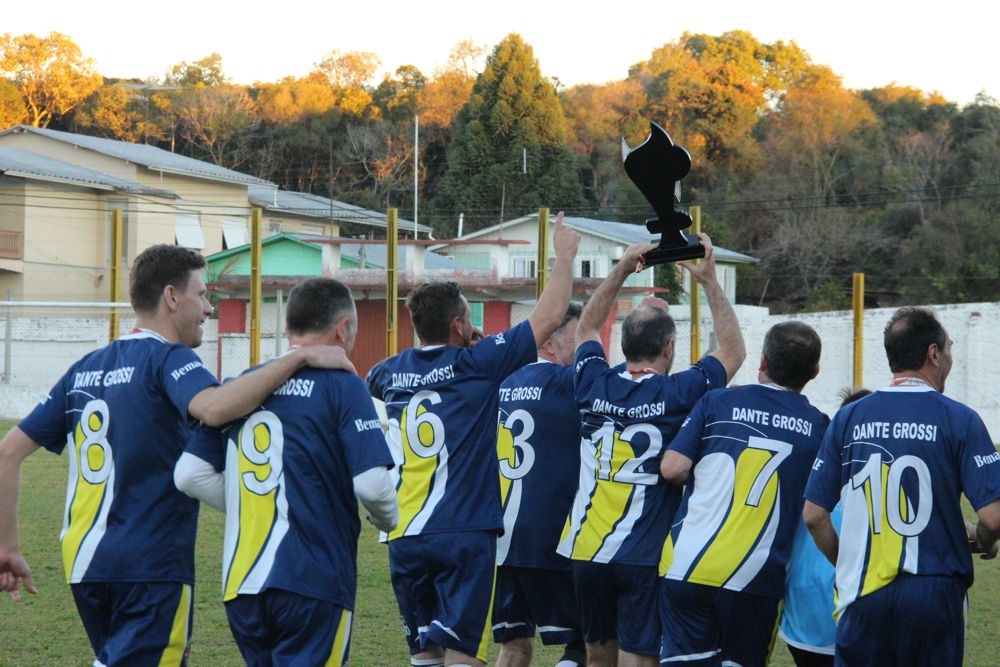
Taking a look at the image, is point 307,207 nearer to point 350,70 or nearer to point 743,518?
point 350,70

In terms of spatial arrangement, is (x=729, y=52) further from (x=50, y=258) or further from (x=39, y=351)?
(x=39, y=351)

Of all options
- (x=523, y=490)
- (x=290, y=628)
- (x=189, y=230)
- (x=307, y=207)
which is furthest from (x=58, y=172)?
(x=290, y=628)

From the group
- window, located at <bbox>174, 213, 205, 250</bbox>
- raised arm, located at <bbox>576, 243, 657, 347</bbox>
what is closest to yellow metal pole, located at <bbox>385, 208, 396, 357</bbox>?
raised arm, located at <bbox>576, 243, 657, 347</bbox>

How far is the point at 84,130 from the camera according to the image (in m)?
60.3

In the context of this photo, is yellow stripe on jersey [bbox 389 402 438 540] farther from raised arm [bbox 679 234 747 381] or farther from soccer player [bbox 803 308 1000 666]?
soccer player [bbox 803 308 1000 666]

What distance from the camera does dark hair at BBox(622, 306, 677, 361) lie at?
18.1ft

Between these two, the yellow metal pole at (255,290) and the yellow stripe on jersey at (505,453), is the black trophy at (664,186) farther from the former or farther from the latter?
the yellow metal pole at (255,290)

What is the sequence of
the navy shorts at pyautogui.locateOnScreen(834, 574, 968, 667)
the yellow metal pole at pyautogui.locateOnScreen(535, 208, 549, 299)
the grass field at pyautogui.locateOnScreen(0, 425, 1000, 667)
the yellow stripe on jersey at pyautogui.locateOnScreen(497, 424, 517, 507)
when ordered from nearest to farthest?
the navy shorts at pyautogui.locateOnScreen(834, 574, 968, 667) < the yellow stripe on jersey at pyautogui.locateOnScreen(497, 424, 517, 507) < the grass field at pyautogui.locateOnScreen(0, 425, 1000, 667) < the yellow metal pole at pyautogui.locateOnScreen(535, 208, 549, 299)

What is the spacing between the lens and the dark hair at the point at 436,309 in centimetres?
537

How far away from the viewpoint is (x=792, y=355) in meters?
5.14

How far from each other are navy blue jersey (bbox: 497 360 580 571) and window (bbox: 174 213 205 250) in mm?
37685

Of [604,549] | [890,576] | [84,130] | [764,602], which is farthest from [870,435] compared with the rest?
[84,130]

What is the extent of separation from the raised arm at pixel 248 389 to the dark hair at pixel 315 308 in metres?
0.17

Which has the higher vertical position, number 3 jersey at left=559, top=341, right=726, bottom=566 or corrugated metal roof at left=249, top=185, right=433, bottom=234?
corrugated metal roof at left=249, top=185, right=433, bottom=234
